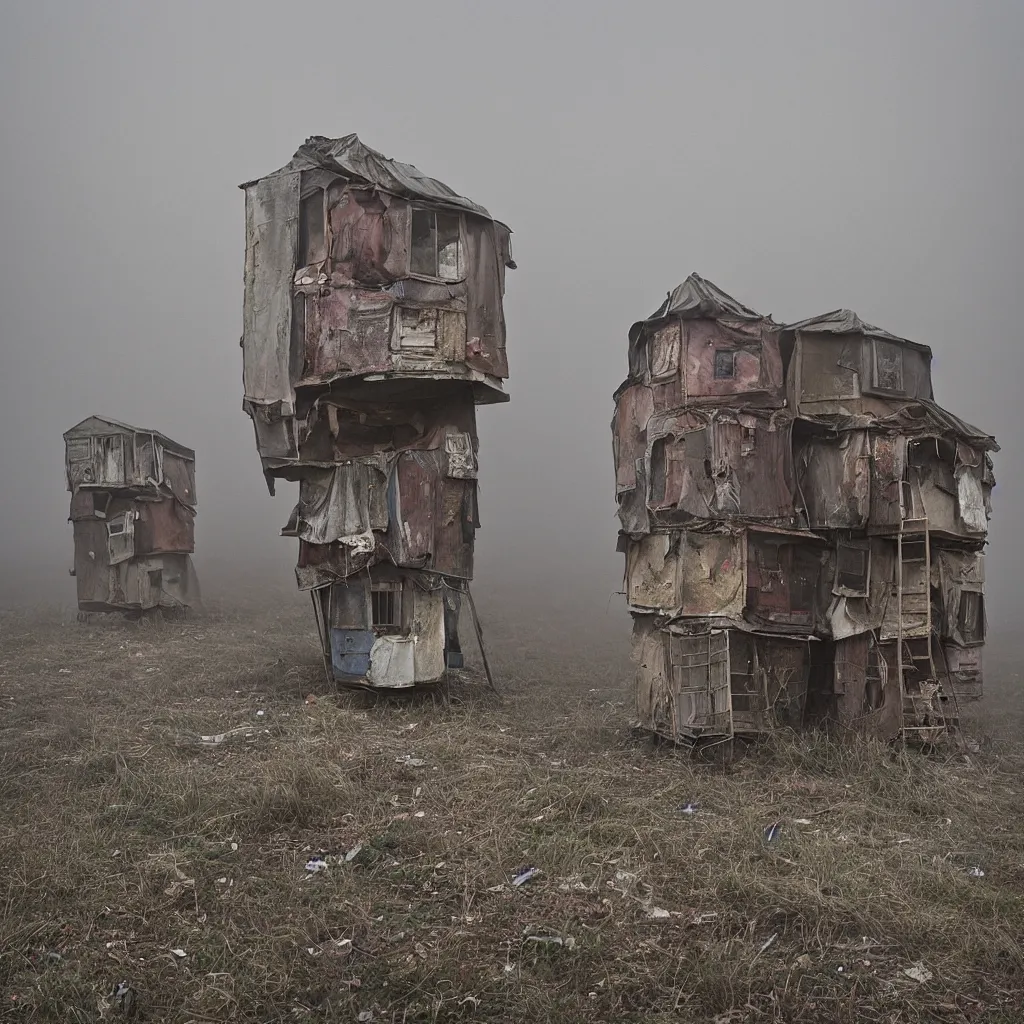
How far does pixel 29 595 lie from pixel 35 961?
25024 millimetres

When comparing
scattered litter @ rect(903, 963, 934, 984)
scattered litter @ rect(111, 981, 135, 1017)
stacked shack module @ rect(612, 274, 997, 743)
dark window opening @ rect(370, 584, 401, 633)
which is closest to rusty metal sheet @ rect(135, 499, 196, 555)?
dark window opening @ rect(370, 584, 401, 633)

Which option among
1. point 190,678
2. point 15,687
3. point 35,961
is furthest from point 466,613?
point 35,961

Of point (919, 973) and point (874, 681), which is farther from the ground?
point (874, 681)

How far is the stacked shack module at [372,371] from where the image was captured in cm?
1211

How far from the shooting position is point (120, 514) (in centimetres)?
1973

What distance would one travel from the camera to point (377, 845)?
700 centimetres

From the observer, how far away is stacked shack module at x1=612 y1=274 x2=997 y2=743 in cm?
996

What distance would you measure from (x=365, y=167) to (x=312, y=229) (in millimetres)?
1139

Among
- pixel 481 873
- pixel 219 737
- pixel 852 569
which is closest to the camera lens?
pixel 481 873

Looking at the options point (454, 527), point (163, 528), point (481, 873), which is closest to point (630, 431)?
point (454, 527)

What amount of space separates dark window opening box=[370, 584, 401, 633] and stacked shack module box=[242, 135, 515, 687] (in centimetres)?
2

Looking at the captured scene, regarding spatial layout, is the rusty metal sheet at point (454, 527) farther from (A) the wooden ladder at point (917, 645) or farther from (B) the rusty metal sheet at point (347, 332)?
(A) the wooden ladder at point (917, 645)

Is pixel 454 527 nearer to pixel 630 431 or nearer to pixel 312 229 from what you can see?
pixel 630 431

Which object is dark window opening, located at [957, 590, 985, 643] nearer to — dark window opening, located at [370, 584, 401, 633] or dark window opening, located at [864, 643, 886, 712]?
dark window opening, located at [864, 643, 886, 712]
